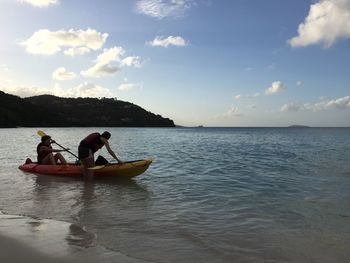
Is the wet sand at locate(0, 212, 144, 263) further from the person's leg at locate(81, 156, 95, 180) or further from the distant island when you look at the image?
the distant island

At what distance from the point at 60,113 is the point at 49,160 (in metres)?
161

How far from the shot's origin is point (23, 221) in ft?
27.4

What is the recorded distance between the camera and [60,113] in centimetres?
17188

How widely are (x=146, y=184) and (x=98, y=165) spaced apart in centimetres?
245

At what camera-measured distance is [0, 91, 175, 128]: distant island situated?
138000 millimetres

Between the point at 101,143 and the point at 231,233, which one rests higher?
the point at 101,143

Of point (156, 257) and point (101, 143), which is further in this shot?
point (101, 143)

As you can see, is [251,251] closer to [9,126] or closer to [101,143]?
[101,143]

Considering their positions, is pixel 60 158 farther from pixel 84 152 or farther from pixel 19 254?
pixel 19 254

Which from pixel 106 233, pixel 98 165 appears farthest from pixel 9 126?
pixel 106 233

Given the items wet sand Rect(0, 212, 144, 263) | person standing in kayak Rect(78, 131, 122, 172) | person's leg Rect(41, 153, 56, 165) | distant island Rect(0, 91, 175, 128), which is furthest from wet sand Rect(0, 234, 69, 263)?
distant island Rect(0, 91, 175, 128)

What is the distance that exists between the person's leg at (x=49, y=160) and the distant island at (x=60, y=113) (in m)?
118

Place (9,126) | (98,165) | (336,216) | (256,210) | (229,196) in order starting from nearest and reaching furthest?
1. (336,216)
2. (256,210)
3. (229,196)
4. (98,165)
5. (9,126)

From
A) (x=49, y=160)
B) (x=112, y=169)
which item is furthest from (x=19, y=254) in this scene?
(x=49, y=160)
